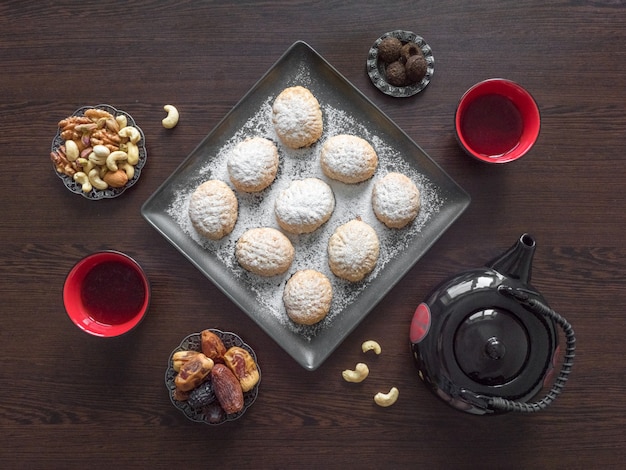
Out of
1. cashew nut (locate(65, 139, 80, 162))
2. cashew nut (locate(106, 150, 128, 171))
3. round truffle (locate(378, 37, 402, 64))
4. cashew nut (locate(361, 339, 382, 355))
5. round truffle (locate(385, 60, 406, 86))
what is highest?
round truffle (locate(378, 37, 402, 64))

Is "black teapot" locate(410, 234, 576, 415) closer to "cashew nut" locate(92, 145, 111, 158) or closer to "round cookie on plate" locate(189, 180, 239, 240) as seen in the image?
"round cookie on plate" locate(189, 180, 239, 240)

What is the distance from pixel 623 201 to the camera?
58.6 inches

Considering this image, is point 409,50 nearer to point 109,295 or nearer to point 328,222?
point 328,222

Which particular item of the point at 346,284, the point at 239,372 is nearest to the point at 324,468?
the point at 239,372

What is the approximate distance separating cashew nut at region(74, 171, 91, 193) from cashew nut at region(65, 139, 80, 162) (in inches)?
1.7

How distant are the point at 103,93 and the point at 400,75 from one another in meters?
0.81

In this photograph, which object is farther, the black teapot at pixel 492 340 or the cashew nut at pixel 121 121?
the cashew nut at pixel 121 121

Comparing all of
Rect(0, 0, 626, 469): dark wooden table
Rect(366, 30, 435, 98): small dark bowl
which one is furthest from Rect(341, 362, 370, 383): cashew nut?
Rect(366, 30, 435, 98): small dark bowl

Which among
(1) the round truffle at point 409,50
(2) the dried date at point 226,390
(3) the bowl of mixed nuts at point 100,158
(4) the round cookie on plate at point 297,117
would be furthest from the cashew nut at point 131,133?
(1) the round truffle at point 409,50

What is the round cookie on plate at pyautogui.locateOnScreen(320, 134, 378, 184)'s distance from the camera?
1380 mm

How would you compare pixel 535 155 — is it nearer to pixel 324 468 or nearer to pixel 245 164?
pixel 245 164

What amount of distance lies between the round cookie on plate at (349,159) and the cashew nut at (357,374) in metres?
0.48

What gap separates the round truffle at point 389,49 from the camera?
4.67 feet

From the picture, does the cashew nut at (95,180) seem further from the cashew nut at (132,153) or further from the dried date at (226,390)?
the dried date at (226,390)
